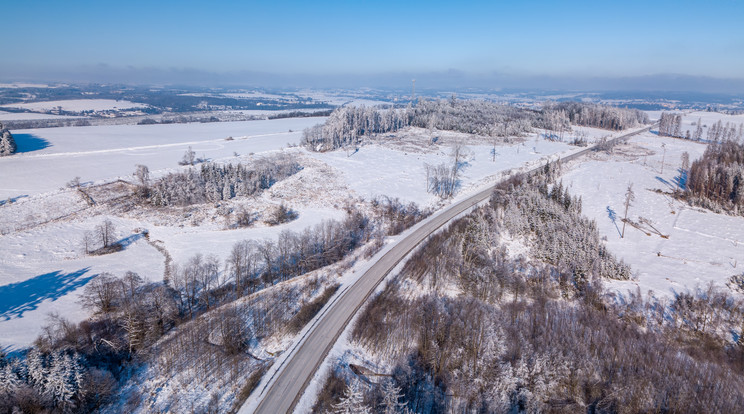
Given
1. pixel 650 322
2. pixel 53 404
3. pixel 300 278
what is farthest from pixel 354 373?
pixel 650 322

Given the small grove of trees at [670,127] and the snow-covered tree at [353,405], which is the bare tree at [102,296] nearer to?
the snow-covered tree at [353,405]

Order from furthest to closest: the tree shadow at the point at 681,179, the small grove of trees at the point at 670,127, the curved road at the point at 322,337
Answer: the small grove of trees at the point at 670,127 → the tree shadow at the point at 681,179 → the curved road at the point at 322,337

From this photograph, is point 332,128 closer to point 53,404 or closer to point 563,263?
point 563,263

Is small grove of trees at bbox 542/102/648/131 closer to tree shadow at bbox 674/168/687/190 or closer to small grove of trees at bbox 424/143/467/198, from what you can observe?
tree shadow at bbox 674/168/687/190

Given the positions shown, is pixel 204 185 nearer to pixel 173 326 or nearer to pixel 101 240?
pixel 101 240

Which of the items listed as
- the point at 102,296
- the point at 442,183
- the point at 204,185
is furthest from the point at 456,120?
the point at 102,296

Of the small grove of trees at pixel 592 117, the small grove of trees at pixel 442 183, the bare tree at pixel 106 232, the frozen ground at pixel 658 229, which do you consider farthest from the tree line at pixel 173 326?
the small grove of trees at pixel 592 117

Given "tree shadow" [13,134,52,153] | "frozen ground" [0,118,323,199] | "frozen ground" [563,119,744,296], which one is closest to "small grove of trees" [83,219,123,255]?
"frozen ground" [0,118,323,199]
